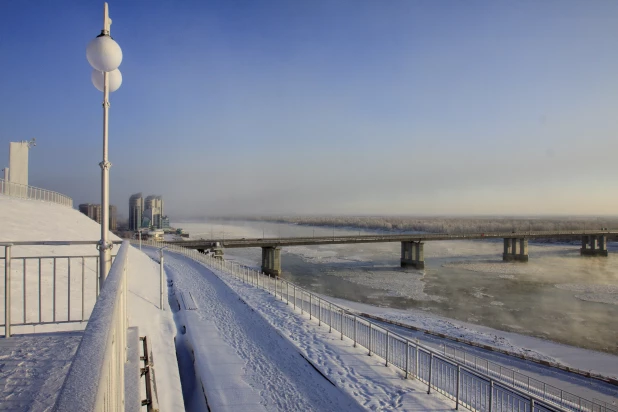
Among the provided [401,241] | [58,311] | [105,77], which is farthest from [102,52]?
[401,241]

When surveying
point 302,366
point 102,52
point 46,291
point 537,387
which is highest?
point 102,52

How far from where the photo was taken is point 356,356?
11.6 meters

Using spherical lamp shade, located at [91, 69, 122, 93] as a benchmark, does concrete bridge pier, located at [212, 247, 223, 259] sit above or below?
below

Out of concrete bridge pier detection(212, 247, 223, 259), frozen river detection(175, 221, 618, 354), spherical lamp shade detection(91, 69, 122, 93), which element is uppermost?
spherical lamp shade detection(91, 69, 122, 93)

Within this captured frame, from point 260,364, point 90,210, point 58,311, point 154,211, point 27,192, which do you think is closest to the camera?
point 58,311

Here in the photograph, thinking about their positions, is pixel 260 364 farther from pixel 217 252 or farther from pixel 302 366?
pixel 217 252

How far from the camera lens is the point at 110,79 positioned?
652cm

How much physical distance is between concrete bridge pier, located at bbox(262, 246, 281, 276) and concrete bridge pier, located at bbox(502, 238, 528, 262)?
4563cm

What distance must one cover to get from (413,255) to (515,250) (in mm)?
29040

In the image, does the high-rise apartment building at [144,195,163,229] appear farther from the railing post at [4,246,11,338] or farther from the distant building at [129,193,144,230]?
the railing post at [4,246,11,338]

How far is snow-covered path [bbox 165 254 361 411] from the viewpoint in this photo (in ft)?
27.4

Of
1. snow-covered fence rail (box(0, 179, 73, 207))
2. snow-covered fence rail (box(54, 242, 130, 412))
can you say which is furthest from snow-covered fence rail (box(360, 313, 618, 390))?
snow-covered fence rail (box(0, 179, 73, 207))

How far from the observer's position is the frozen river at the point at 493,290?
26156 mm

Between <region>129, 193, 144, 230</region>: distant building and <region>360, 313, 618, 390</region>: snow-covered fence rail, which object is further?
<region>129, 193, 144, 230</region>: distant building
